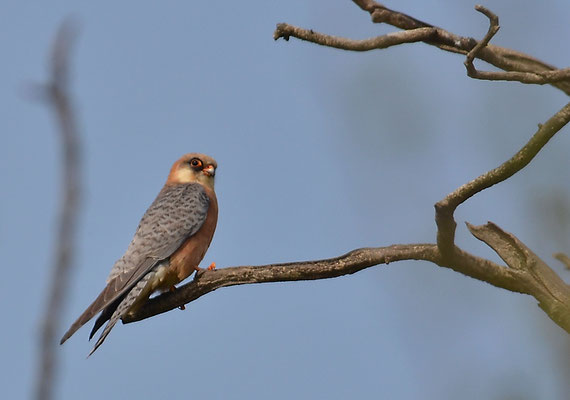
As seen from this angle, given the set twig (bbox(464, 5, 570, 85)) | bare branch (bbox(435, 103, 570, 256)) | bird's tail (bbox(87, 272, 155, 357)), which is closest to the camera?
bare branch (bbox(435, 103, 570, 256))

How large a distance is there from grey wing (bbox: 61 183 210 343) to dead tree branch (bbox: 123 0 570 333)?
0.95 meters

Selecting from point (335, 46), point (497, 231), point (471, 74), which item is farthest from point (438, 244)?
point (335, 46)

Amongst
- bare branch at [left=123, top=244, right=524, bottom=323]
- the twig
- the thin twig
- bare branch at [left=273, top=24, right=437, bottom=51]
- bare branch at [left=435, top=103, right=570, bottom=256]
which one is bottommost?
bare branch at [left=123, top=244, right=524, bottom=323]

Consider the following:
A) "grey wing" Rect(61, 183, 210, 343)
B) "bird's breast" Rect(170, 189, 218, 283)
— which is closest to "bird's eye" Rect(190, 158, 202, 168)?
"grey wing" Rect(61, 183, 210, 343)

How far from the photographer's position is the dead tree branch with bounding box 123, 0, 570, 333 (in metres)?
3.57

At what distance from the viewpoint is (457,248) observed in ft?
12.6

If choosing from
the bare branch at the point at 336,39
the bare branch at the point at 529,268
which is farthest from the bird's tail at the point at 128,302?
the bare branch at the point at 529,268

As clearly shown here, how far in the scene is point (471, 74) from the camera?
390cm

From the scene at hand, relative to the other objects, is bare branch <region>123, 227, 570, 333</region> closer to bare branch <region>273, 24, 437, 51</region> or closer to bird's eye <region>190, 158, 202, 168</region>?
bare branch <region>273, 24, 437, 51</region>

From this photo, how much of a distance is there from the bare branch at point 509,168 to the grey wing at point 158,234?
2.49 metres

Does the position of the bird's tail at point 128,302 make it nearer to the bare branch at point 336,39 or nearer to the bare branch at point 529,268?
the bare branch at point 336,39

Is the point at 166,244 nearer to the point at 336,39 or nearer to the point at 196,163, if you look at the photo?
the point at 196,163

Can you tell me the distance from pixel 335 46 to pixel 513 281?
157 centimetres

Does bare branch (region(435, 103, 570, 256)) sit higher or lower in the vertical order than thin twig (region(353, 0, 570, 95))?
lower
